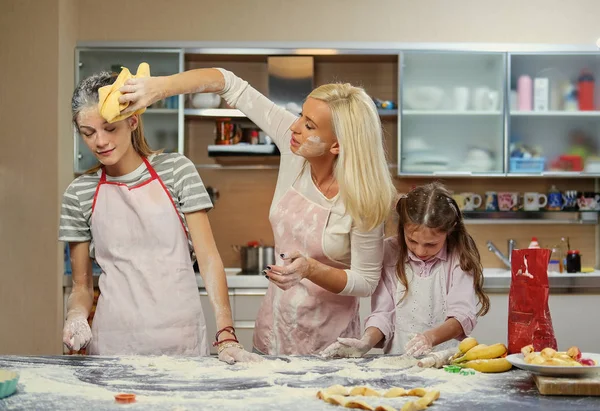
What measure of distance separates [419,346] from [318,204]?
0.50m

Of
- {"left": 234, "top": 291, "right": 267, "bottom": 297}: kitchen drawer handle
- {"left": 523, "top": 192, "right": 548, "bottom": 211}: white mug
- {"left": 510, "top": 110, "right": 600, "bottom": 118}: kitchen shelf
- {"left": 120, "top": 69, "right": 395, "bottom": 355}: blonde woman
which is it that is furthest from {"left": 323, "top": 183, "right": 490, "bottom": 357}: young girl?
{"left": 523, "top": 192, "right": 548, "bottom": 211}: white mug

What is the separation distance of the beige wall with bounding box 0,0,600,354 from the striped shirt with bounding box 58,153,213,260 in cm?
215

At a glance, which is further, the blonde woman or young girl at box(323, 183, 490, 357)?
young girl at box(323, 183, 490, 357)

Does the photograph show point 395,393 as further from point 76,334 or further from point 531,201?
point 531,201

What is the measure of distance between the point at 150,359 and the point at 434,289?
0.94 m

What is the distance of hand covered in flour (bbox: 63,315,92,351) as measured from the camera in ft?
6.92

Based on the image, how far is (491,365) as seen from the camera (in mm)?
1860

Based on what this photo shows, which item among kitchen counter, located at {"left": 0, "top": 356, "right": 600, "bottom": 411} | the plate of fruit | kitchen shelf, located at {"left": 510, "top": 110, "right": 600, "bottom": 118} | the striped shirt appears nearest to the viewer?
kitchen counter, located at {"left": 0, "top": 356, "right": 600, "bottom": 411}

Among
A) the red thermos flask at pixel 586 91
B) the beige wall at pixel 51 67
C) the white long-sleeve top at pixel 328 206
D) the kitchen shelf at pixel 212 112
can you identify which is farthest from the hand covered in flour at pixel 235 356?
the red thermos flask at pixel 586 91

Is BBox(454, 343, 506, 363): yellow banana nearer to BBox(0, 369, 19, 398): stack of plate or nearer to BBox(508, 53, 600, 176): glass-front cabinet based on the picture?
BBox(0, 369, 19, 398): stack of plate

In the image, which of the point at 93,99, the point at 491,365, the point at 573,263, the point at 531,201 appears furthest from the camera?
the point at 531,201

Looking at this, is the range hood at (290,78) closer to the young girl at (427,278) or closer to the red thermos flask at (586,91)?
the red thermos flask at (586,91)

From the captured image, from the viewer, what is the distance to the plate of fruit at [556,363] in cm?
169

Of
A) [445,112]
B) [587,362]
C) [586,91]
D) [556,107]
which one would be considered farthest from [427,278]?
[586,91]
